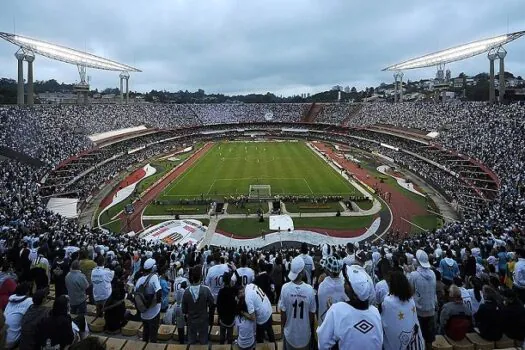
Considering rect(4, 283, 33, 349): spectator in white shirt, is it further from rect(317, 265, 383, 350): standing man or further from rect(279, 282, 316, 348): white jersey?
rect(317, 265, 383, 350): standing man

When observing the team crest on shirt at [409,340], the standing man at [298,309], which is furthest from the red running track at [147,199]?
the team crest on shirt at [409,340]

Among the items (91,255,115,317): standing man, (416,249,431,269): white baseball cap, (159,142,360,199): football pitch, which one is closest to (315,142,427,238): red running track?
(159,142,360,199): football pitch

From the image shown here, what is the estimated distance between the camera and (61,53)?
64688 mm

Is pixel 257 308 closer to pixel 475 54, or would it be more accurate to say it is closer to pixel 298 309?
pixel 298 309

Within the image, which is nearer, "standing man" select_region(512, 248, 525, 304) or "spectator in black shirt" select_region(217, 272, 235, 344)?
"spectator in black shirt" select_region(217, 272, 235, 344)

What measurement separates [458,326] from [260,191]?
113ft

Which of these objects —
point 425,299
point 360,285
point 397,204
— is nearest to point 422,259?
point 425,299

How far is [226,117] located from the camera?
4345 inches

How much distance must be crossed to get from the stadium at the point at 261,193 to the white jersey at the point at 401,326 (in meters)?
1.76

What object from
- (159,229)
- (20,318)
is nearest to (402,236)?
(159,229)

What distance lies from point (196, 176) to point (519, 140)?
117ft

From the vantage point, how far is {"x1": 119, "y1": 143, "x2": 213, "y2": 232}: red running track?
3196 centimetres

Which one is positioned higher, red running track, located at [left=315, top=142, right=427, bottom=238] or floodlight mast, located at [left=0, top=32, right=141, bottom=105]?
floodlight mast, located at [left=0, top=32, right=141, bottom=105]

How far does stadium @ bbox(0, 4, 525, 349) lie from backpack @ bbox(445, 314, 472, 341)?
163 millimetres
